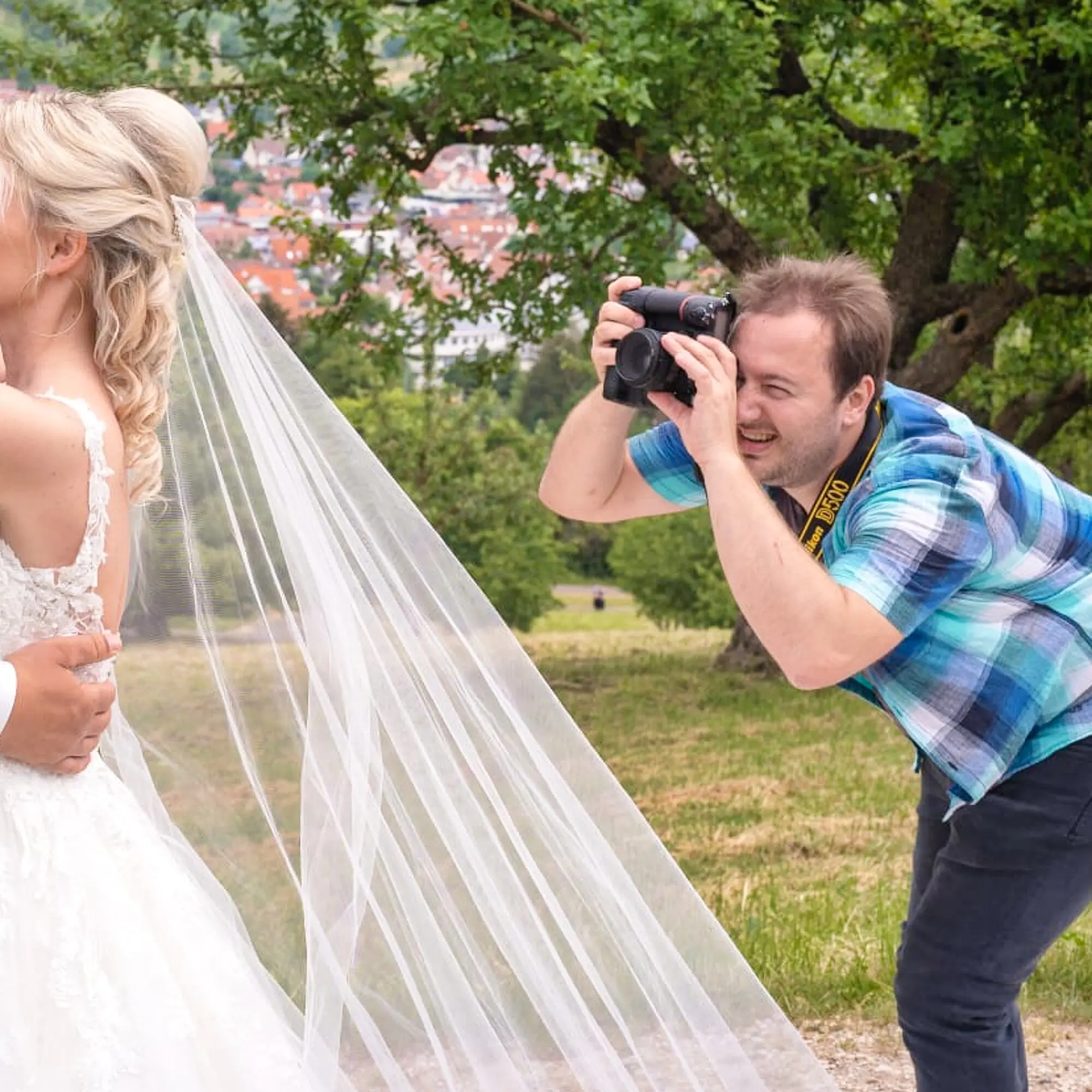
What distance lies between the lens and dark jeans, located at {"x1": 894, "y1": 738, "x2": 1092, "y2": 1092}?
264 centimetres

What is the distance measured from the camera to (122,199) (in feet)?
7.30

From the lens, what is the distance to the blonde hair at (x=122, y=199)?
85.6 inches

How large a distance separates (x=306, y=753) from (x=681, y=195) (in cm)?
959

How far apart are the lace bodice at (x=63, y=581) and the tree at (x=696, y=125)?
21.9 feet

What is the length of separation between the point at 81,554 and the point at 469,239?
11619 millimetres

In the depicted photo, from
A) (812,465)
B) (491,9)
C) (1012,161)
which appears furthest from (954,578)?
(1012,161)

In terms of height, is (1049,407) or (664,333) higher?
(664,333)

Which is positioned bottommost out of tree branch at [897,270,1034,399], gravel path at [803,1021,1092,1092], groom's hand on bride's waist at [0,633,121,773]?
gravel path at [803,1021,1092,1092]

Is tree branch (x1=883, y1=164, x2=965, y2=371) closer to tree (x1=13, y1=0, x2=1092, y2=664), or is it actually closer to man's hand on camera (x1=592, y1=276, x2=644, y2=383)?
tree (x1=13, y1=0, x2=1092, y2=664)

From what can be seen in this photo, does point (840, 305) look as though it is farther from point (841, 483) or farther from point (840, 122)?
point (840, 122)

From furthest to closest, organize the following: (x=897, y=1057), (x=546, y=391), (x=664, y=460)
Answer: (x=546, y=391), (x=897, y=1057), (x=664, y=460)

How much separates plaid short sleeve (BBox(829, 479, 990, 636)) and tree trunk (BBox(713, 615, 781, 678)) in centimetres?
1344

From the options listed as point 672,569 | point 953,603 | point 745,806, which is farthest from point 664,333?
point 672,569

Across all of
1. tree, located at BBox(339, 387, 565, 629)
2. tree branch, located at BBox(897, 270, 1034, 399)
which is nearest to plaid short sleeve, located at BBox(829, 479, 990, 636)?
tree branch, located at BBox(897, 270, 1034, 399)
